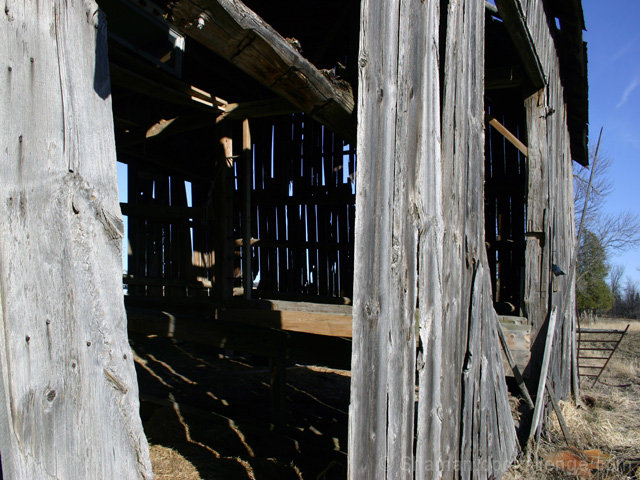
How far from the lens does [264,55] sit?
2273 mm

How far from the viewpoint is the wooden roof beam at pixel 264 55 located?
1.90 meters

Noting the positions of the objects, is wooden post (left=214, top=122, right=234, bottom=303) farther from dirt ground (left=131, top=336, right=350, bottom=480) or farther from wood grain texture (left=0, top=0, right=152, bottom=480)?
wood grain texture (left=0, top=0, right=152, bottom=480)

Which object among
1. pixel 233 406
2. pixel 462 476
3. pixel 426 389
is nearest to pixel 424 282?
pixel 426 389

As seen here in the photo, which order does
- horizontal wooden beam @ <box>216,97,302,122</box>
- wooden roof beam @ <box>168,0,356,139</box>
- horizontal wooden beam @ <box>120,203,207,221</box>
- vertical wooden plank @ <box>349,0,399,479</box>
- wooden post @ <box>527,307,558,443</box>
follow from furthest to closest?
horizontal wooden beam @ <box>120,203,207,221</box>
horizontal wooden beam @ <box>216,97,302,122</box>
wooden post @ <box>527,307,558,443</box>
vertical wooden plank @ <box>349,0,399,479</box>
wooden roof beam @ <box>168,0,356,139</box>

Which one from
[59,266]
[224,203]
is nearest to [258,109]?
[224,203]

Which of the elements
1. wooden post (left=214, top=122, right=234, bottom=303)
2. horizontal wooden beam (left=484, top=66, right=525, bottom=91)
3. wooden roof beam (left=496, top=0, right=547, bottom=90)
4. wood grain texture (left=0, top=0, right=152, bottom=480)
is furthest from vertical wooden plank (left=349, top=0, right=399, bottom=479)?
wooden post (left=214, top=122, right=234, bottom=303)

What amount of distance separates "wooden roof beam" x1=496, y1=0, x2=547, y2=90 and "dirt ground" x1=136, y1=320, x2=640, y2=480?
3507mm

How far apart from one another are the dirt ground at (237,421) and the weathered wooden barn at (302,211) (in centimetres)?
68

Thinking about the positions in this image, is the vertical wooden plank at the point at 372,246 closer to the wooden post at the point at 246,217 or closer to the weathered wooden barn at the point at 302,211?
the weathered wooden barn at the point at 302,211

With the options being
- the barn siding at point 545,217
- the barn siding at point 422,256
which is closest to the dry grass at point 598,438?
the barn siding at point 545,217

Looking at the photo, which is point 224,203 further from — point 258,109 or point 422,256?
point 422,256

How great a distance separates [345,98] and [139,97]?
3699 mm

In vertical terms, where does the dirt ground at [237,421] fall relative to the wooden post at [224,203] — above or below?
below

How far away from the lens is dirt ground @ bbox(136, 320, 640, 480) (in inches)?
161
